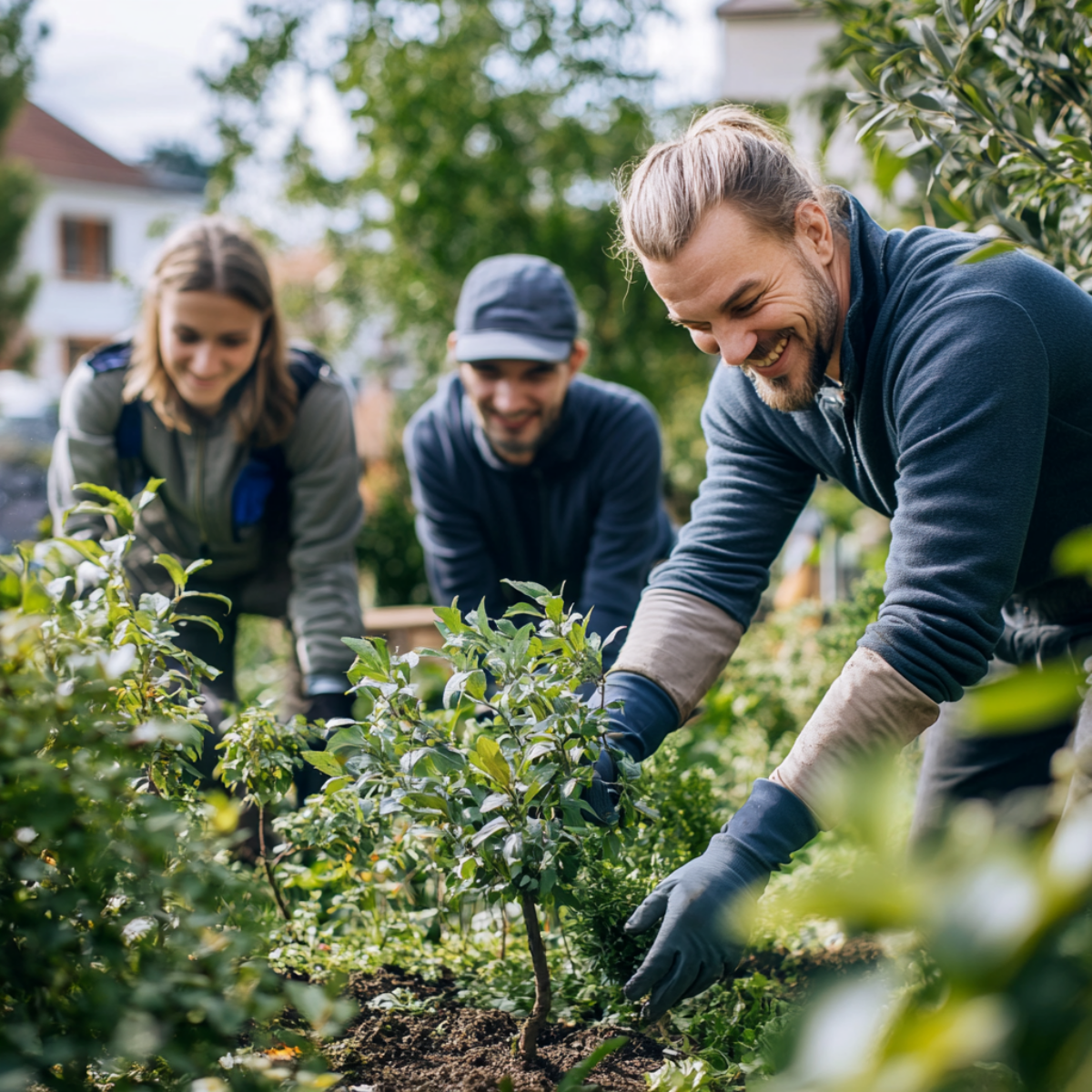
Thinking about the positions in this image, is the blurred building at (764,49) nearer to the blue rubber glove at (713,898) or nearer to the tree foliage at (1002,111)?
the tree foliage at (1002,111)

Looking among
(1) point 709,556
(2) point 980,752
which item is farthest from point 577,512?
(2) point 980,752

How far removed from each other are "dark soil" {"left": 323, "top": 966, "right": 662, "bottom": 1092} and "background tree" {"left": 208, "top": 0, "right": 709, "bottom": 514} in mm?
5376

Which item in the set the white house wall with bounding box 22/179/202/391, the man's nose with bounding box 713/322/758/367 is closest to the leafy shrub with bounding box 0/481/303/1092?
the man's nose with bounding box 713/322/758/367

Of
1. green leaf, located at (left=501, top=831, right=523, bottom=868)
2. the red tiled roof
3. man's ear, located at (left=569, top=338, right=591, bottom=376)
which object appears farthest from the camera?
the red tiled roof

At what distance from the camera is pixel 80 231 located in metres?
24.3

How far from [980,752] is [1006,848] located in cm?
184

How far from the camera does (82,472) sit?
2529 millimetres

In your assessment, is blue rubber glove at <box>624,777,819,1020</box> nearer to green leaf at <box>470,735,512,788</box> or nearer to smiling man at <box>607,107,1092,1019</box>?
smiling man at <box>607,107,1092,1019</box>

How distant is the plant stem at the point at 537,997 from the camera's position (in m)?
1.44

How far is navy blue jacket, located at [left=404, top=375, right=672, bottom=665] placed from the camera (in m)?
2.79

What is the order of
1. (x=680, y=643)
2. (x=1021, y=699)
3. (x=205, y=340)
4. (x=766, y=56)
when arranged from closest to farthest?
(x=1021, y=699) < (x=680, y=643) < (x=205, y=340) < (x=766, y=56)

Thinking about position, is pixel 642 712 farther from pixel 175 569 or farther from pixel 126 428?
pixel 126 428

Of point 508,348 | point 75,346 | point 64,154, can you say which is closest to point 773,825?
point 508,348

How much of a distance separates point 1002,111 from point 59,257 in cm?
2569
